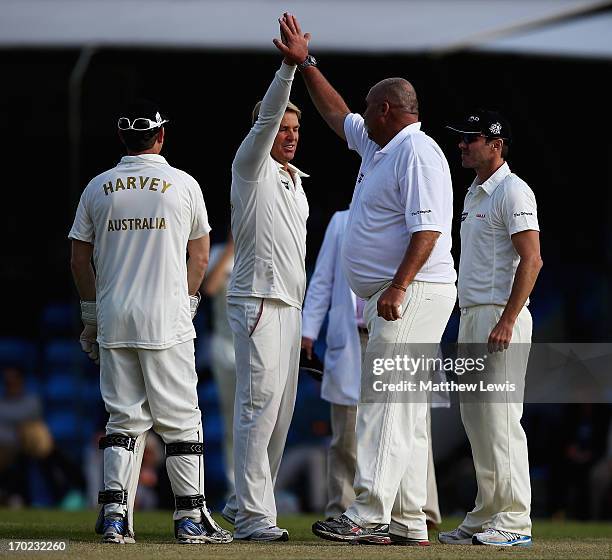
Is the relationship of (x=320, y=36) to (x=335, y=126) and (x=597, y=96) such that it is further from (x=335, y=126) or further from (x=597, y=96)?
(x=335, y=126)

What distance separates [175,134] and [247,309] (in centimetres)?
460

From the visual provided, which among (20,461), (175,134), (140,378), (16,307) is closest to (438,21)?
(175,134)

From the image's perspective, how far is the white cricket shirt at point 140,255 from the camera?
5.93 metres

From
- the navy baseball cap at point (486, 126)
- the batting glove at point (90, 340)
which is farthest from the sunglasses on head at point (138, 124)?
the navy baseball cap at point (486, 126)

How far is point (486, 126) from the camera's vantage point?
6680mm

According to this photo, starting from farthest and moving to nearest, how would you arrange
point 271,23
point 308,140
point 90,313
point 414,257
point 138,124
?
point 271,23 < point 308,140 < point 90,313 < point 138,124 < point 414,257

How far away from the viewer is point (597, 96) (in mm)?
10773

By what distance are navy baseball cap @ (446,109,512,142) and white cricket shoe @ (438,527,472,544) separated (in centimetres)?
195

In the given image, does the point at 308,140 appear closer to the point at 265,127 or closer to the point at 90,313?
the point at 265,127

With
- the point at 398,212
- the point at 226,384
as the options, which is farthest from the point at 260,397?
the point at 226,384

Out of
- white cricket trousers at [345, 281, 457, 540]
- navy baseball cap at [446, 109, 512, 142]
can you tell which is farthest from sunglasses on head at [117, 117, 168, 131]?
navy baseball cap at [446, 109, 512, 142]

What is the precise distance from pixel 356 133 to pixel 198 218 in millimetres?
981

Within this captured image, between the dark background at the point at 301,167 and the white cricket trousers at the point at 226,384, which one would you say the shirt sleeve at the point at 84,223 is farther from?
the white cricket trousers at the point at 226,384

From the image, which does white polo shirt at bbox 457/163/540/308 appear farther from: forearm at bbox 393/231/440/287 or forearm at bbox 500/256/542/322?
forearm at bbox 393/231/440/287
